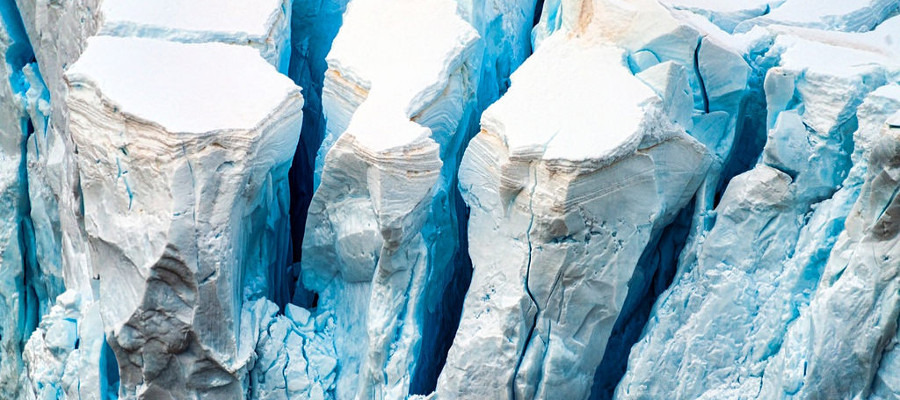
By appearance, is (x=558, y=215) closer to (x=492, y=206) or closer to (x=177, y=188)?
(x=492, y=206)

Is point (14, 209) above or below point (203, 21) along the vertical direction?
below

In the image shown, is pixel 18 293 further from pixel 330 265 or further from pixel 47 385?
pixel 330 265

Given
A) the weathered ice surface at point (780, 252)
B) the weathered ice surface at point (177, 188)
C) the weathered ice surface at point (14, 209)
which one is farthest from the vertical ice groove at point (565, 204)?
the weathered ice surface at point (14, 209)

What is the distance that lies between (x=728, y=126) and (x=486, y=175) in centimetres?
81

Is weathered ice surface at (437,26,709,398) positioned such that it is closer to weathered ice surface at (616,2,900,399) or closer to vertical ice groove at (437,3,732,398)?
vertical ice groove at (437,3,732,398)

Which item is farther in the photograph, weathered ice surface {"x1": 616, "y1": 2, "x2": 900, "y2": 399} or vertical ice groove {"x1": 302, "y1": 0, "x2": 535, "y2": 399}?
vertical ice groove {"x1": 302, "y1": 0, "x2": 535, "y2": 399}

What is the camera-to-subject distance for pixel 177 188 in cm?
319

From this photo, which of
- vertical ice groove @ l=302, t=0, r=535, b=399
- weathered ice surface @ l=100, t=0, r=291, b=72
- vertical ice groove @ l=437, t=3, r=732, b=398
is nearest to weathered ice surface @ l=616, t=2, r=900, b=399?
vertical ice groove @ l=437, t=3, r=732, b=398

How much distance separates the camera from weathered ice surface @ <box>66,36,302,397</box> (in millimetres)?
3215

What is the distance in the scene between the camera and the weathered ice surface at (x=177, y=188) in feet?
10.5

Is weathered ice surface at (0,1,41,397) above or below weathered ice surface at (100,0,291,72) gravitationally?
below

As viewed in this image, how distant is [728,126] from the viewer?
11.7 ft

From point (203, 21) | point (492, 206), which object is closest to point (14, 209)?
point (203, 21)

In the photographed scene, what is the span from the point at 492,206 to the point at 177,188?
36.9 inches
